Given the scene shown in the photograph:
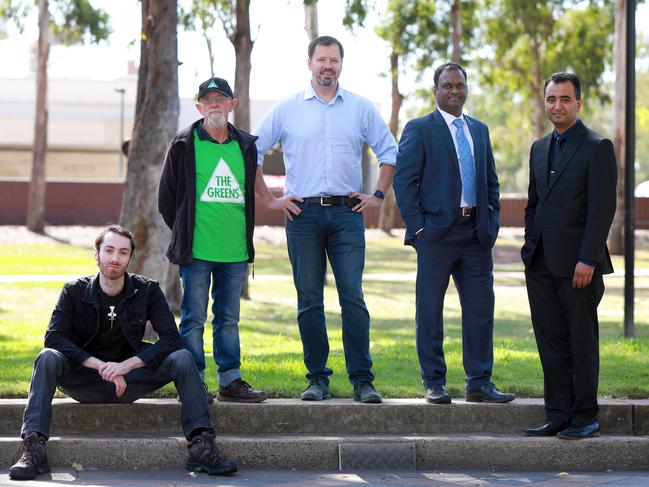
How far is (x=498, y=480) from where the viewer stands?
6.97 metres

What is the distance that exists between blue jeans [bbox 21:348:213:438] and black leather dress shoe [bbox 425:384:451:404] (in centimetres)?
142

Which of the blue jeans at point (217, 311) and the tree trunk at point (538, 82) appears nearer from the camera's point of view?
the blue jeans at point (217, 311)

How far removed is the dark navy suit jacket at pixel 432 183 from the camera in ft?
25.8

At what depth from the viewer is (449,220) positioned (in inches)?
309

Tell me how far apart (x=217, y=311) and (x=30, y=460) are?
5.37ft

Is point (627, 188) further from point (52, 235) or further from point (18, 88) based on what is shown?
point (18, 88)

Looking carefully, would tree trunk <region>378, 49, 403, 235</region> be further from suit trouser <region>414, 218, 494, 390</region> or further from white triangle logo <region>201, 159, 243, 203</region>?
white triangle logo <region>201, 159, 243, 203</region>

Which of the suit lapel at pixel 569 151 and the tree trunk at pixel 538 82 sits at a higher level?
the tree trunk at pixel 538 82

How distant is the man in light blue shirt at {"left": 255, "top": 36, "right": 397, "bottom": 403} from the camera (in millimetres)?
7973

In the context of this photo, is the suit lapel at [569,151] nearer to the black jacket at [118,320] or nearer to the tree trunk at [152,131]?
the black jacket at [118,320]

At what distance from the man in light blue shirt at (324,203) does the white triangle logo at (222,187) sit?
33cm

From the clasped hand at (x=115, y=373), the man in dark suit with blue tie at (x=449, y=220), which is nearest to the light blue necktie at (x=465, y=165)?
the man in dark suit with blue tie at (x=449, y=220)

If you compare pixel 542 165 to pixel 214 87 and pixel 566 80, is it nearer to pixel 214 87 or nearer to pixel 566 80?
pixel 566 80

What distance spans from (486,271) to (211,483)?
2307 mm
